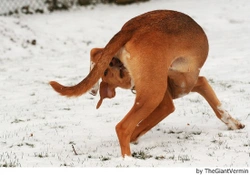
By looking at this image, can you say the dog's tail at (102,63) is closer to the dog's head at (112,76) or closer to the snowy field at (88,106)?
the dog's head at (112,76)

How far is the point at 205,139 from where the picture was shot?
5.07 m

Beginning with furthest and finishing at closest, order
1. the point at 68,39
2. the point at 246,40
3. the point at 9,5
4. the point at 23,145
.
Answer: the point at 9,5, the point at 68,39, the point at 246,40, the point at 23,145

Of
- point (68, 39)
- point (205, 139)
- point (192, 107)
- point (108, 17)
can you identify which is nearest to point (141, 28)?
point (205, 139)

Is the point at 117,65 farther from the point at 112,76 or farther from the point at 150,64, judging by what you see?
the point at 150,64

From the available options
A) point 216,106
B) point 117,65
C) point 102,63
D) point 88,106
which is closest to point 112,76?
point 117,65

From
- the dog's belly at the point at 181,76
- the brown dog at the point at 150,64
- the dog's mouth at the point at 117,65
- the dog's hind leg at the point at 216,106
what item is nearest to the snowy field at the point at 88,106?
the dog's hind leg at the point at 216,106

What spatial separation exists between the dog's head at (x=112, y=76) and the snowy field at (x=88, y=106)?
614 mm

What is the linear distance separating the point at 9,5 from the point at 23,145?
969 centimetres

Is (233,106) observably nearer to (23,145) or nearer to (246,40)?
→ (23,145)

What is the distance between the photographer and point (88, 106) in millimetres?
6984

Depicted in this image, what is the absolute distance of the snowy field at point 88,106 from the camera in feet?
14.8

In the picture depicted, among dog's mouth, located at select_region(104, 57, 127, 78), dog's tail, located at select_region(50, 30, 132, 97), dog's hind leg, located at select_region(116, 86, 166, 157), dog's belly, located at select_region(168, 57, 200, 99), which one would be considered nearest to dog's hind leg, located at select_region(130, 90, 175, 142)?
dog's belly, located at select_region(168, 57, 200, 99)

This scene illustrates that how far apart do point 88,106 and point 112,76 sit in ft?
7.32

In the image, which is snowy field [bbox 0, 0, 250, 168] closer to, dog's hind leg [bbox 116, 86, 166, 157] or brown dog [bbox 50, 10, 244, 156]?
dog's hind leg [bbox 116, 86, 166, 157]
